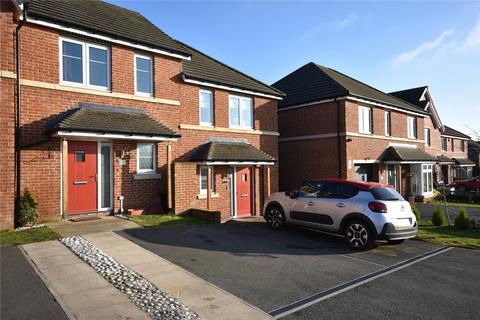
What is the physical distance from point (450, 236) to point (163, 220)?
8.99m

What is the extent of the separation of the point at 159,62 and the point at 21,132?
519 centimetres

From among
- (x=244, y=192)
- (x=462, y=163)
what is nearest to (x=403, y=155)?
(x=244, y=192)

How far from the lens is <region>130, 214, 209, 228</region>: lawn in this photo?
32.6 ft

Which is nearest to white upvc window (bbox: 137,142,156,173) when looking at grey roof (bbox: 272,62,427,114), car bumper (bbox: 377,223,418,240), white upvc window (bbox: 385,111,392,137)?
car bumper (bbox: 377,223,418,240)

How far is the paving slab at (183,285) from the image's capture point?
177 inches

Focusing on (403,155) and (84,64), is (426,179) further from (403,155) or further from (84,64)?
(84,64)

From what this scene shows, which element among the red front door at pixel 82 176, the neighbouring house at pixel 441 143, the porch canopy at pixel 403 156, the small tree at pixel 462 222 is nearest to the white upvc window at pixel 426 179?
the neighbouring house at pixel 441 143

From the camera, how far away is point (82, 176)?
404 inches

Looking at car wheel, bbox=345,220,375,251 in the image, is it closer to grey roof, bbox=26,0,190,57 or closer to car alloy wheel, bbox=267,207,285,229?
car alloy wheel, bbox=267,207,285,229

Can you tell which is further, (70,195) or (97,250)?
(70,195)

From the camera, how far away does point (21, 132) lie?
9109 mm

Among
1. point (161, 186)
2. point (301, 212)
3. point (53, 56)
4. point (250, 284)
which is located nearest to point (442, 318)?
point (250, 284)

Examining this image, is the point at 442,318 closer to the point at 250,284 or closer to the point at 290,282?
the point at 290,282

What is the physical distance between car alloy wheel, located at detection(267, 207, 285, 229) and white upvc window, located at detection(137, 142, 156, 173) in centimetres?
439
